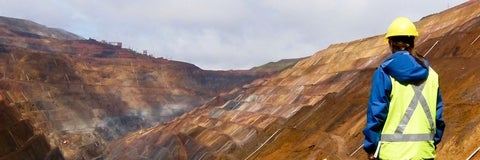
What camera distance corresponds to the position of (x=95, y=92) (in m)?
108

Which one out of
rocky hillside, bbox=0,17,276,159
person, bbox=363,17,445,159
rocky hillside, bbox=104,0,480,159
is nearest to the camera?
person, bbox=363,17,445,159

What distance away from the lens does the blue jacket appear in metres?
4.50

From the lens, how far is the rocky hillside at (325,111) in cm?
2088

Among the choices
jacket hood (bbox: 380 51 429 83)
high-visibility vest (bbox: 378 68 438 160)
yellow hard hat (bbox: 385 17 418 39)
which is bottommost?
high-visibility vest (bbox: 378 68 438 160)

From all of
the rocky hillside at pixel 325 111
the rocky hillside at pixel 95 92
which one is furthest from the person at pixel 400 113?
the rocky hillside at pixel 95 92

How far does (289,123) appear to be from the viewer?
37812 millimetres

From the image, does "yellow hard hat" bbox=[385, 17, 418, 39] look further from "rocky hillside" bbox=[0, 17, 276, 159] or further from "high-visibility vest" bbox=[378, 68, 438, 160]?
"rocky hillside" bbox=[0, 17, 276, 159]

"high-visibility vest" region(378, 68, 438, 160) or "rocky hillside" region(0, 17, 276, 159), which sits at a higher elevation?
"high-visibility vest" region(378, 68, 438, 160)

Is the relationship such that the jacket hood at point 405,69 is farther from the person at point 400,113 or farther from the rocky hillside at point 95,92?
the rocky hillside at point 95,92

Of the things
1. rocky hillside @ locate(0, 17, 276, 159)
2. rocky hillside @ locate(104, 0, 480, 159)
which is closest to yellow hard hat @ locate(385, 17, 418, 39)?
rocky hillside @ locate(104, 0, 480, 159)

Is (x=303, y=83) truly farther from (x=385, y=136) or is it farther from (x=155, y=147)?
(x=385, y=136)

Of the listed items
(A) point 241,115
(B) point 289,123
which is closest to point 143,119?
(A) point 241,115

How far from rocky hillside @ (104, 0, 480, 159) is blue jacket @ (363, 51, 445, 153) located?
10.7 metres

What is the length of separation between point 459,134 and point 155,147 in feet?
173
